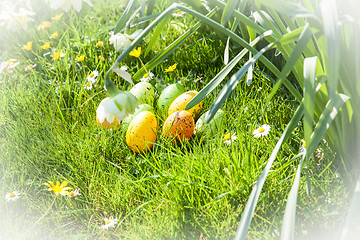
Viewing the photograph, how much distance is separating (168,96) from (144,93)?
0.40ft

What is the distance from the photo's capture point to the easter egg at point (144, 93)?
5.41 feet

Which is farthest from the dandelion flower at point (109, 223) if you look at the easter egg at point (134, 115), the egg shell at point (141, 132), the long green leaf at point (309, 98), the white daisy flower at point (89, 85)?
the white daisy flower at point (89, 85)

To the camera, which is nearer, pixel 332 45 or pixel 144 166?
pixel 332 45

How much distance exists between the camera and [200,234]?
3.65 ft

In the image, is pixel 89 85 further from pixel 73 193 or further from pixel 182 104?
pixel 73 193

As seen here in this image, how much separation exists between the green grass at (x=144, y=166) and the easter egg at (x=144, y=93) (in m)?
0.09

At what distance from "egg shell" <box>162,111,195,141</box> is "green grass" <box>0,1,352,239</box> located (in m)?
0.04

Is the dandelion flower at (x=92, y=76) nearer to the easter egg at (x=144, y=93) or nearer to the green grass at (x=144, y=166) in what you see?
the green grass at (x=144, y=166)

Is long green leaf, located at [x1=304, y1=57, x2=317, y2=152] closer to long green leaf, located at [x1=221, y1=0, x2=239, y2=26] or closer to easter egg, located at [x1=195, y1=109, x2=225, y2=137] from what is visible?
long green leaf, located at [x1=221, y1=0, x2=239, y2=26]

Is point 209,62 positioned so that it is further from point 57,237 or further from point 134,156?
point 57,237

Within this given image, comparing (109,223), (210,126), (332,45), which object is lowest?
(109,223)

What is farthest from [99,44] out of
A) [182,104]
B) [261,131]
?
[261,131]

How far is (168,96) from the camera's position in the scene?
1604mm

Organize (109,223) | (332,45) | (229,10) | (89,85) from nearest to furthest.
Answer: (332,45)
(229,10)
(109,223)
(89,85)
